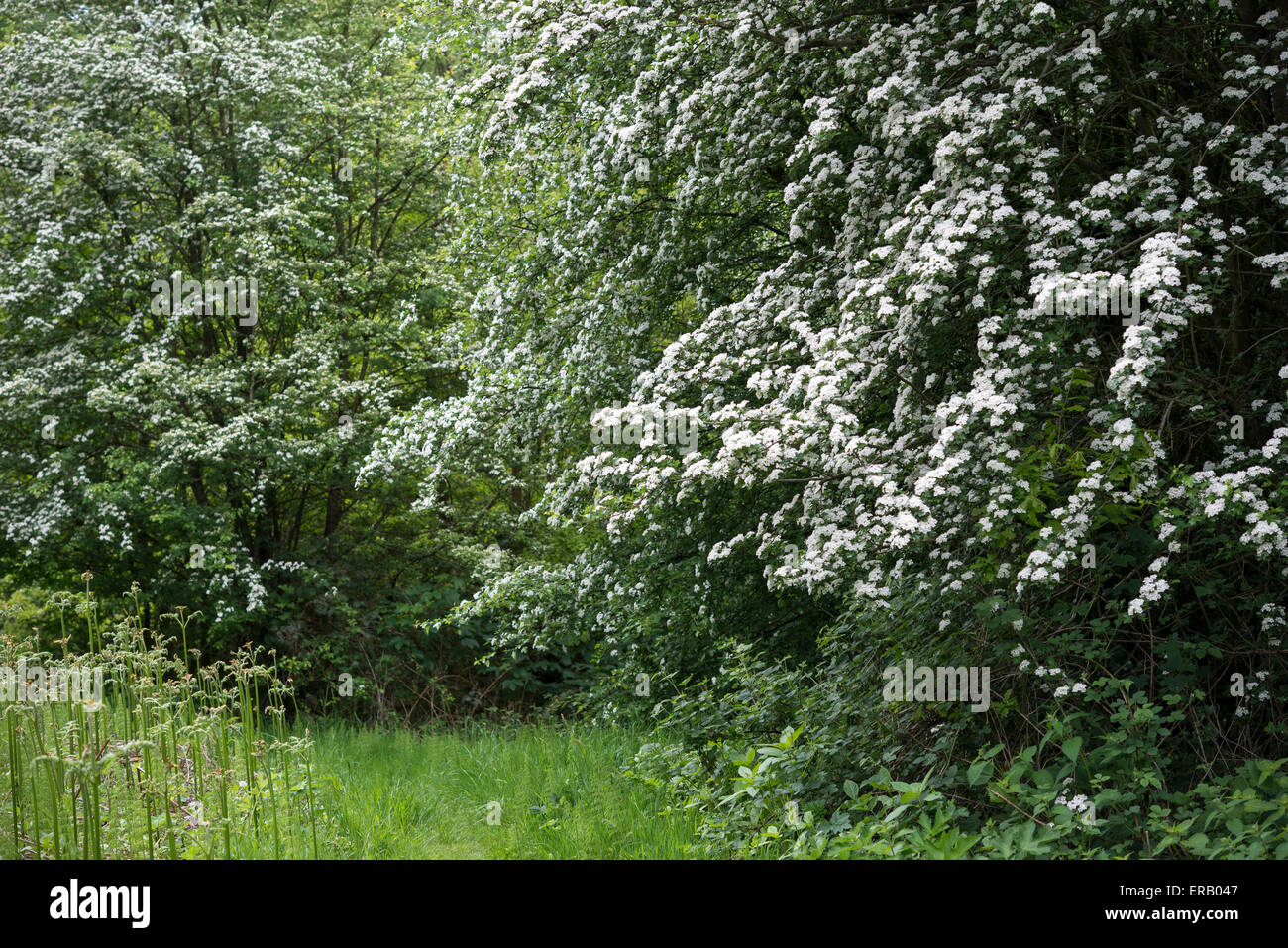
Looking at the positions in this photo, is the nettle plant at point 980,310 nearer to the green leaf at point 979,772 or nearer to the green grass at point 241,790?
the green leaf at point 979,772

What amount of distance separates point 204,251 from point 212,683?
29.6 feet

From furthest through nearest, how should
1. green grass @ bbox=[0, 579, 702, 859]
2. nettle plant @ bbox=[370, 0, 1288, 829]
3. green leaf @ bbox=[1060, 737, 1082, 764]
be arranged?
nettle plant @ bbox=[370, 0, 1288, 829] < green grass @ bbox=[0, 579, 702, 859] < green leaf @ bbox=[1060, 737, 1082, 764]

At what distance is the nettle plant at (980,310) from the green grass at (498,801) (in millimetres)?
1421

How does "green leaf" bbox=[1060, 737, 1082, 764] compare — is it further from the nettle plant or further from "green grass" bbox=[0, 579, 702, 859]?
"green grass" bbox=[0, 579, 702, 859]

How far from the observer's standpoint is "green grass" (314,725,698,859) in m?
5.43

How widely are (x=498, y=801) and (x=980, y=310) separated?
3.78 metres

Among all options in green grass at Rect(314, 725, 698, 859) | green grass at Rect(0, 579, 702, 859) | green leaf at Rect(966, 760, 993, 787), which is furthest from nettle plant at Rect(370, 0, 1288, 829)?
green grass at Rect(0, 579, 702, 859)

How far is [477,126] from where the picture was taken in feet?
29.4

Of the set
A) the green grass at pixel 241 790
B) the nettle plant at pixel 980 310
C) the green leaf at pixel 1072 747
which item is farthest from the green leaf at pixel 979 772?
the green grass at pixel 241 790

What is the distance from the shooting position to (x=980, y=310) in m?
5.53

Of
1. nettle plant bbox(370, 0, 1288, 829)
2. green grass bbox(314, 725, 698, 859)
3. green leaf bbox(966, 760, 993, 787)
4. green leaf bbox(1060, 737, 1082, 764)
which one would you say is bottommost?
green grass bbox(314, 725, 698, 859)

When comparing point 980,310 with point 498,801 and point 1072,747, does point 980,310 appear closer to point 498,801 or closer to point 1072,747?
point 1072,747

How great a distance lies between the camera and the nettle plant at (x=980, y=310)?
16.0ft

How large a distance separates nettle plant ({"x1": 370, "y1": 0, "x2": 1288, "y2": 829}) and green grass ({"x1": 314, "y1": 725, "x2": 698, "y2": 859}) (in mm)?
1421
